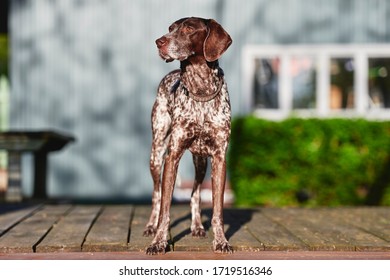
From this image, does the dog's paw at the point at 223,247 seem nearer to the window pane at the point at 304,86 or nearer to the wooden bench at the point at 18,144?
the wooden bench at the point at 18,144

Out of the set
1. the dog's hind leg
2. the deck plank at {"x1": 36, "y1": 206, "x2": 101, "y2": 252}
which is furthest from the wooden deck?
the dog's hind leg

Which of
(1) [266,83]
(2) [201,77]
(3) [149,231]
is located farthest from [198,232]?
(1) [266,83]

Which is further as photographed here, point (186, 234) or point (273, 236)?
point (186, 234)

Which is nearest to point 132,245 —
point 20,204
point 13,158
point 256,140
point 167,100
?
point 167,100

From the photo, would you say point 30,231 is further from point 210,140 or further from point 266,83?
point 266,83

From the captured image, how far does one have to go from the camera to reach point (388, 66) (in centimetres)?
1280

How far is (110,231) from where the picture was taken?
5.36 m

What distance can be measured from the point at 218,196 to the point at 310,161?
5500 millimetres

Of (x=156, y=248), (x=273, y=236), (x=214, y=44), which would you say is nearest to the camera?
(x=156, y=248)

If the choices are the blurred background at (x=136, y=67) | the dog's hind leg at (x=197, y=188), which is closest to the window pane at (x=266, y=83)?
the blurred background at (x=136, y=67)

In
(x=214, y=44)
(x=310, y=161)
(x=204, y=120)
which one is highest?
(x=214, y=44)

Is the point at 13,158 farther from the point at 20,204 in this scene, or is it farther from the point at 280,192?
the point at 280,192
